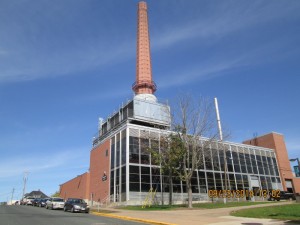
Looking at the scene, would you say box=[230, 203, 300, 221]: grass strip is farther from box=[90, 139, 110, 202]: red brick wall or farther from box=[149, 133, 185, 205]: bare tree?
box=[90, 139, 110, 202]: red brick wall

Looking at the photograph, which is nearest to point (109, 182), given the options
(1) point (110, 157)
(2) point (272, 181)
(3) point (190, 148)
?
(1) point (110, 157)

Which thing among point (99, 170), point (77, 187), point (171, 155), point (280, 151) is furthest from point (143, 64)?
point (280, 151)

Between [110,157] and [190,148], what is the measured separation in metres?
13.8

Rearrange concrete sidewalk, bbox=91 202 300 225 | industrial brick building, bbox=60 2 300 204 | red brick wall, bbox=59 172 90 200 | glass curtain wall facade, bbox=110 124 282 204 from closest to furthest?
concrete sidewalk, bbox=91 202 300 225, glass curtain wall facade, bbox=110 124 282 204, industrial brick building, bbox=60 2 300 204, red brick wall, bbox=59 172 90 200

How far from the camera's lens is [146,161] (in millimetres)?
37781

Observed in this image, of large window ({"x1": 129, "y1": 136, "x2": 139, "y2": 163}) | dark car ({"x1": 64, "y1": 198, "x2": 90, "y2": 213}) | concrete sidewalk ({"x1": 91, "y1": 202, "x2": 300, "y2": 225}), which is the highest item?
large window ({"x1": 129, "y1": 136, "x2": 139, "y2": 163})

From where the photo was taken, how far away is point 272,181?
52.5 m

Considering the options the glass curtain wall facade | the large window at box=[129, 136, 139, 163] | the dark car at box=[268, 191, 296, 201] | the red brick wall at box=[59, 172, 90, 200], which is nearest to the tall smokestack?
the glass curtain wall facade

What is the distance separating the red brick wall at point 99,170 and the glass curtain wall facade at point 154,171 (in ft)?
5.39

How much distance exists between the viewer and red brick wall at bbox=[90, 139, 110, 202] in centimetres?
4097

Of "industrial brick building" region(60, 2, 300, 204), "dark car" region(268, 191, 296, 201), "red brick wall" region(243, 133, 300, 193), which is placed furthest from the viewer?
"red brick wall" region(243, 133, 300, 193)

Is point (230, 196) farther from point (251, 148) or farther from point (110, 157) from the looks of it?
point (110, 157)

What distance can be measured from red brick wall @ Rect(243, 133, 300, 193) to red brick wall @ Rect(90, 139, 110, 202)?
3307cm

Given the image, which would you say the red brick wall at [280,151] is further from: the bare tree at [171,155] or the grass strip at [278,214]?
the grass strip at [278,214]
